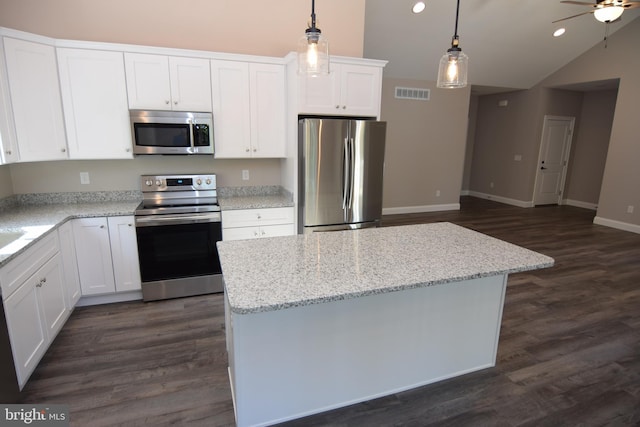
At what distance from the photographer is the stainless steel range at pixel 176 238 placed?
10.3 ft

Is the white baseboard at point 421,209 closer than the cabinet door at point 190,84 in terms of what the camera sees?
No

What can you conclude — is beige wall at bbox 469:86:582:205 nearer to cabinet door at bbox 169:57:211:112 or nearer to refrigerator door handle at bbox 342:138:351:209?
refrigerator door handle at bbox 342:138:351:209

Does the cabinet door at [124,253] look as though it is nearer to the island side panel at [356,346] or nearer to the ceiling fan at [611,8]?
the island side panel at [356,346]

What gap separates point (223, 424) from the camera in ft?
6.24

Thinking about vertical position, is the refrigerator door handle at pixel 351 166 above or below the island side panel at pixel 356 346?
above

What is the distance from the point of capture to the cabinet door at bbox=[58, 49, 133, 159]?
2.94m

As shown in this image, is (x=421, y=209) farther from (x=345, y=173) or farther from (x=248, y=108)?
(x=248, y=108)

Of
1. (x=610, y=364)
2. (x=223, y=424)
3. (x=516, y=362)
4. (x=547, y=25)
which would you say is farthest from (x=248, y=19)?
(x=547, y=25)

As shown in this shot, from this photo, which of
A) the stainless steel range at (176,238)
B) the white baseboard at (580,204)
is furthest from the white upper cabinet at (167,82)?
the white baseboard at (580,204)

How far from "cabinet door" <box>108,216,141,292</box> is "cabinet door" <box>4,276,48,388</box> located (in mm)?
796

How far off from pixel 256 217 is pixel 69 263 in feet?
5.30

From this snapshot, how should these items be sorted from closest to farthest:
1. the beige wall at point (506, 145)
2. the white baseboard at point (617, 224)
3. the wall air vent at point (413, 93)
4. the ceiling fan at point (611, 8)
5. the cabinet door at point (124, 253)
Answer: the cabinet door at point (124, 253), the ceiling fan at point (611, 8), the white baseboard at point (617, 224), the wall air vent at point (413, 93), the beige wall at point (506, 145)

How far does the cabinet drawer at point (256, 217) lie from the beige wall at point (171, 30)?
2.08ft

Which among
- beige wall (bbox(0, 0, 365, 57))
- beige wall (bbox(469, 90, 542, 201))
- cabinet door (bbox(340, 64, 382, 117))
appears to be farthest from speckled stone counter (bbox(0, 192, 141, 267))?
beige wall (bbox(469, 90, 542, 201))
